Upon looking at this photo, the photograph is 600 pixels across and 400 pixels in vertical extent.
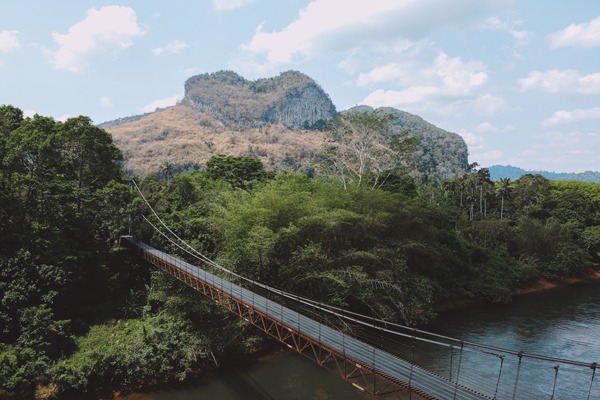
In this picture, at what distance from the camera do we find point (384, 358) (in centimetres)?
947

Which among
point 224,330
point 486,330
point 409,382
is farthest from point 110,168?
point 486,330

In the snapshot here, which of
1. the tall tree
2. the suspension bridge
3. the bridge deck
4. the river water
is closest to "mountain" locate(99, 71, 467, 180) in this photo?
the tall tree

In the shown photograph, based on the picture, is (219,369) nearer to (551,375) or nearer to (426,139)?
(551,375)

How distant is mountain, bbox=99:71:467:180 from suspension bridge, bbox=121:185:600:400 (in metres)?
48.6

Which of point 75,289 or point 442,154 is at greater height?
point 442,154

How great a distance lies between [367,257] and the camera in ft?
56.4

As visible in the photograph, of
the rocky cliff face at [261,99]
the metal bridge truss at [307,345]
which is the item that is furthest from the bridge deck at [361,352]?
the rocky cliff face at [261,99]

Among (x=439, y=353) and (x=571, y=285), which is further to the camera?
(x=571, y=285)

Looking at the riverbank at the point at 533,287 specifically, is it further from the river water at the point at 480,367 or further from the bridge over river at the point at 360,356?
the bridge over river at the point at 360,356

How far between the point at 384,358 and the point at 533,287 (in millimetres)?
26128

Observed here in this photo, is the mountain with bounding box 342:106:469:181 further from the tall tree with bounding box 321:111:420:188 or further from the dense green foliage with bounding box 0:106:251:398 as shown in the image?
the dense green foliage with bounding box 0:106:251:398

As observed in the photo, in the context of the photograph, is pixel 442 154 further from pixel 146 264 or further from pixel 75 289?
pixel 75 289

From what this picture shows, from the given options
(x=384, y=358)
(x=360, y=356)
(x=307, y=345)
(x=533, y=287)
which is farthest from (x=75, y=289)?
(x=533, y=287)

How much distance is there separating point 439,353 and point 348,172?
46.8 feet
